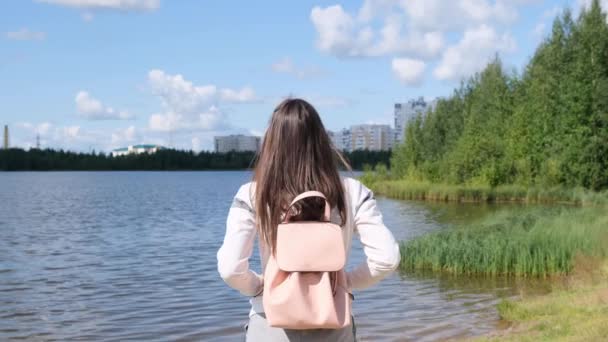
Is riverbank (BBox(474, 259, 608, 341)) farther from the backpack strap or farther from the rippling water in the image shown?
the backpack strap

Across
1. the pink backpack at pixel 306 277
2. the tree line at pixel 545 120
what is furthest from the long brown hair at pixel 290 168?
the tree line at pixel 545 120

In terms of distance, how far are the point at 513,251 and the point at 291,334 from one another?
13.1 meters

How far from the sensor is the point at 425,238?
17.8 metres

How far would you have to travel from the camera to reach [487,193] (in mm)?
46781

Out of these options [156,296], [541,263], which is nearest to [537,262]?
[541,263]

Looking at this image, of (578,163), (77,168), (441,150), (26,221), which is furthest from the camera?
(77,168)

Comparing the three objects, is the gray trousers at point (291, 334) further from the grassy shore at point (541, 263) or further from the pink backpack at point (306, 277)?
the grassy shore at point (541, 263)

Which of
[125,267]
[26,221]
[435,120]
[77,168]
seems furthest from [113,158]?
[125,267]

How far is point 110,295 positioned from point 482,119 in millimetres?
45687

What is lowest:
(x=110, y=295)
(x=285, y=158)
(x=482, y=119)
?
(x=110, y=295)

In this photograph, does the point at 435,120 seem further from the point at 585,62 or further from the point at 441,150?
the point at 585,62

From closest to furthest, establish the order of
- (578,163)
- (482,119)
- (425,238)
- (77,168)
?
(425,238) < (578,163) < (482,119) < (77,168)

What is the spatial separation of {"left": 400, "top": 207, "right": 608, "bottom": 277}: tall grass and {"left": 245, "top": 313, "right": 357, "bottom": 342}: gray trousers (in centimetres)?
1258

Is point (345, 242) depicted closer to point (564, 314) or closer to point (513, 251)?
point (564, 314)
